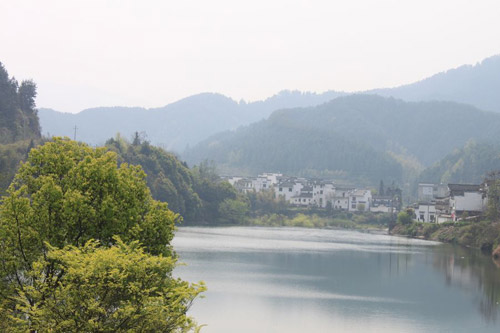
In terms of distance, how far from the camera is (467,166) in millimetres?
137000

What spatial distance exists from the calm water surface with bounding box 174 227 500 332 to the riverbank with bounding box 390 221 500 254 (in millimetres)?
2453

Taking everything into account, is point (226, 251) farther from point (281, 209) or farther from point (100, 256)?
point (281, 209)

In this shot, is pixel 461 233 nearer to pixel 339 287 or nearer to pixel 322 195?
pixel 339 287

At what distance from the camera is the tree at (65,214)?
15.2m

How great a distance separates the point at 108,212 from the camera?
1598cm

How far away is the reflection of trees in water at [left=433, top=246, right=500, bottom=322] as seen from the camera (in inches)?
1184

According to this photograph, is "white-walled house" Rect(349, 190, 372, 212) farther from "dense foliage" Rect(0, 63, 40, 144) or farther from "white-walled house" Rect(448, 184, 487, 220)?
"dense foliage" Rect(0, 63, 40, 144)

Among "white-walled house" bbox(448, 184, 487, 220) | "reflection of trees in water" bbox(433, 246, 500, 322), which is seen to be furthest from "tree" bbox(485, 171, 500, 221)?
"reflection of trees in water" bbox(433, 246, 500, 322)

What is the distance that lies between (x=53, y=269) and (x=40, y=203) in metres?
1.66

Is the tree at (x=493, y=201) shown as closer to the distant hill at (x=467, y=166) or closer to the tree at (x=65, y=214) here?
the tree at (x=65, y=214)

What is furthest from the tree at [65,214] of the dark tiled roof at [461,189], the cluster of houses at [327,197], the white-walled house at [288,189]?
the white-walled house at [288,189]

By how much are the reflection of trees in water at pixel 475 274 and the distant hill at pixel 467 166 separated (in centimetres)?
8168

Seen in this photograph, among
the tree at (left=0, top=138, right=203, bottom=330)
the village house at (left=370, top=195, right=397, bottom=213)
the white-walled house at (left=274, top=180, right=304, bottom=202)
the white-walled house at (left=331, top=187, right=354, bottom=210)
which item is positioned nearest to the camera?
the tree at (left=0, top=138, right=203, bottom=330)

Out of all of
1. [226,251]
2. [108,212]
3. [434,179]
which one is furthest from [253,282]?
[434,179]
